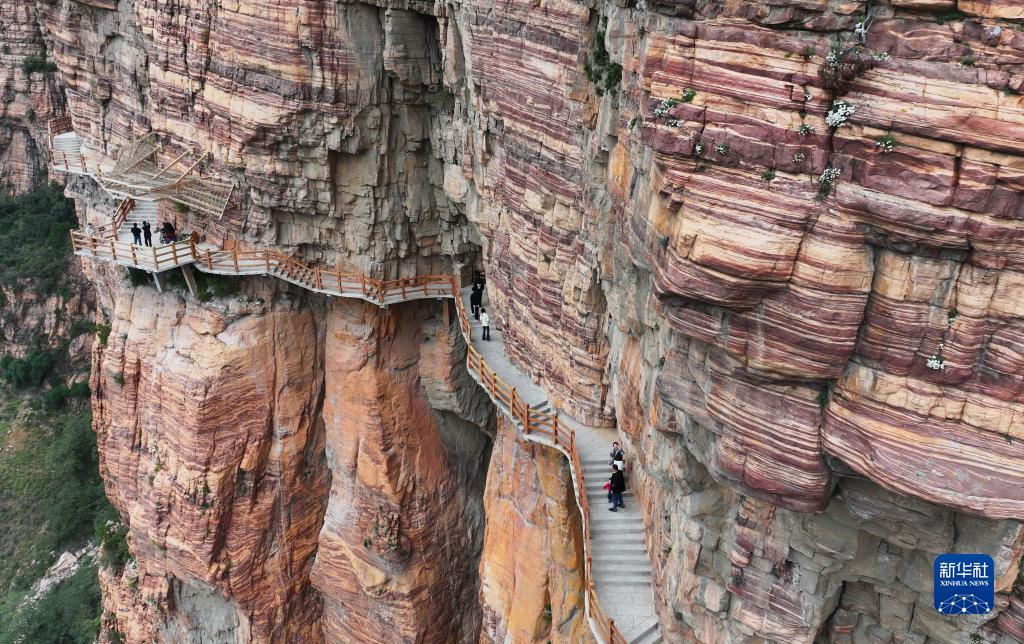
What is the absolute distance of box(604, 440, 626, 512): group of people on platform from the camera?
52.0ft

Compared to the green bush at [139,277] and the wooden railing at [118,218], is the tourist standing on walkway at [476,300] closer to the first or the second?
the green bush at [139,277]

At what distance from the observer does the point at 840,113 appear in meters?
8.52

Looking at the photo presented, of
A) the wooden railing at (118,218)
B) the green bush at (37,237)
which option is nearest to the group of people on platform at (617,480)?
the wooden railing at (118,218)

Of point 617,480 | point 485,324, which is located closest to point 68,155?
point 485,324

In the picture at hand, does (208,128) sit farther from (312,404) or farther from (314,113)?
(312,404)

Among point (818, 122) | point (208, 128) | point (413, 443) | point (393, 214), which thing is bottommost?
point (413, 443)

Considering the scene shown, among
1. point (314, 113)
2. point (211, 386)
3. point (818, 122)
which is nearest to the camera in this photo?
point (818, 122)

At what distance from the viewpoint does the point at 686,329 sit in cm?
1028

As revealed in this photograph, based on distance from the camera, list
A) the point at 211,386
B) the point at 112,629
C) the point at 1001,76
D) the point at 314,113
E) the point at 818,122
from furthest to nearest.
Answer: the point at 112,629
the point at 211,386
the point at 314,113
the point at 818,122
the point at 1001,76

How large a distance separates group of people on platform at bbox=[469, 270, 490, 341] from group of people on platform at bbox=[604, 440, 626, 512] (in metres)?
6.17

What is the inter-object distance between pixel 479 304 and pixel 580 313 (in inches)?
268

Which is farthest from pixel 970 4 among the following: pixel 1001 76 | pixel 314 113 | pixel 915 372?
pixel 314 113

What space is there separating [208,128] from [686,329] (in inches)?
716

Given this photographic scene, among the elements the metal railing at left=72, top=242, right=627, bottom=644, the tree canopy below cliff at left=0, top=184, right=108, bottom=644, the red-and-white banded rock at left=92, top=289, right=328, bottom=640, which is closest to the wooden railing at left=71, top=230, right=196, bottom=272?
the metal railing at left=72, top=242, right=627, bottom=644
